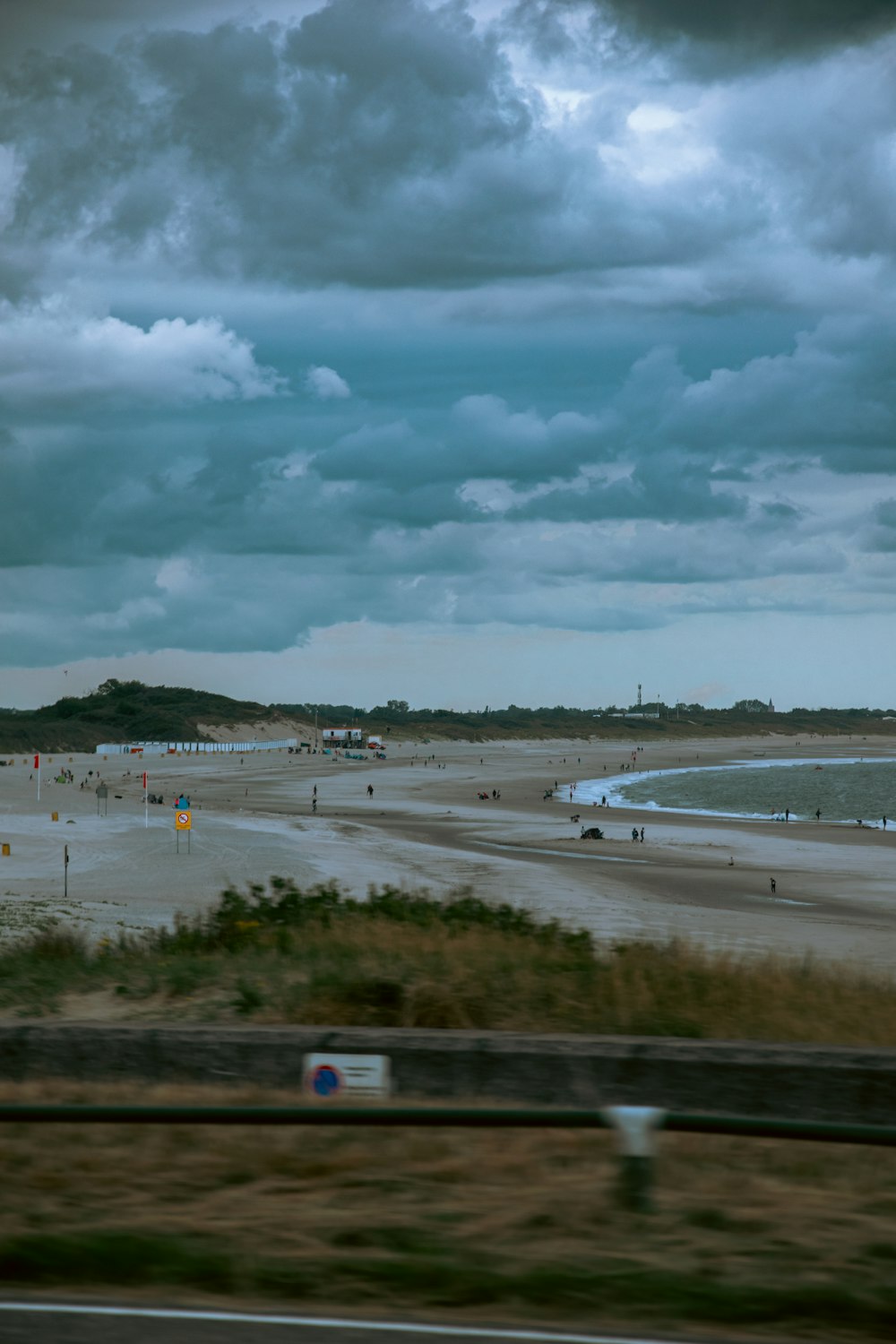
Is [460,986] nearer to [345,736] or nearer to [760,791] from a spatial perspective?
[760,791]

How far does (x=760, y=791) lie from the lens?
9356 centimetres

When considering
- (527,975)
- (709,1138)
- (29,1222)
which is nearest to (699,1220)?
(709,1138)

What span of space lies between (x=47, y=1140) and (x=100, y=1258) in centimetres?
168

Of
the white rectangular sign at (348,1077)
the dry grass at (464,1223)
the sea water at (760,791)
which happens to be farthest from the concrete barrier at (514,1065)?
the sea water at (760,791)

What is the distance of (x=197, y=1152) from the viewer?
6.53 m

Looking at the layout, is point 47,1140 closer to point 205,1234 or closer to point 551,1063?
point 205,1234

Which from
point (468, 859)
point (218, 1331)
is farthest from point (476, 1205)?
point (468, 859)

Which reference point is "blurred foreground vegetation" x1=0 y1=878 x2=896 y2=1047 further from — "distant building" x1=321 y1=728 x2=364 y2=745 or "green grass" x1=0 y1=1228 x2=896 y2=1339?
"distant building" x1=321 y1=728 x2=364 y2=745

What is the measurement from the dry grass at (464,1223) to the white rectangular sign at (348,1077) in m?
0.80

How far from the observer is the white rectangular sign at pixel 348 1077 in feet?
24.7

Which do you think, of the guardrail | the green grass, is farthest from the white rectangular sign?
the green grass

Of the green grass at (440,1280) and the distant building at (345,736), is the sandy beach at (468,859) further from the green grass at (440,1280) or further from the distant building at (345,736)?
the distant building at (345,736)

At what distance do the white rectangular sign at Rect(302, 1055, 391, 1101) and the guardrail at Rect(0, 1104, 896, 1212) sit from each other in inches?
76.0

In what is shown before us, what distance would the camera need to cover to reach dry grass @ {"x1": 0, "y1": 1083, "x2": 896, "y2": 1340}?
191 inches
